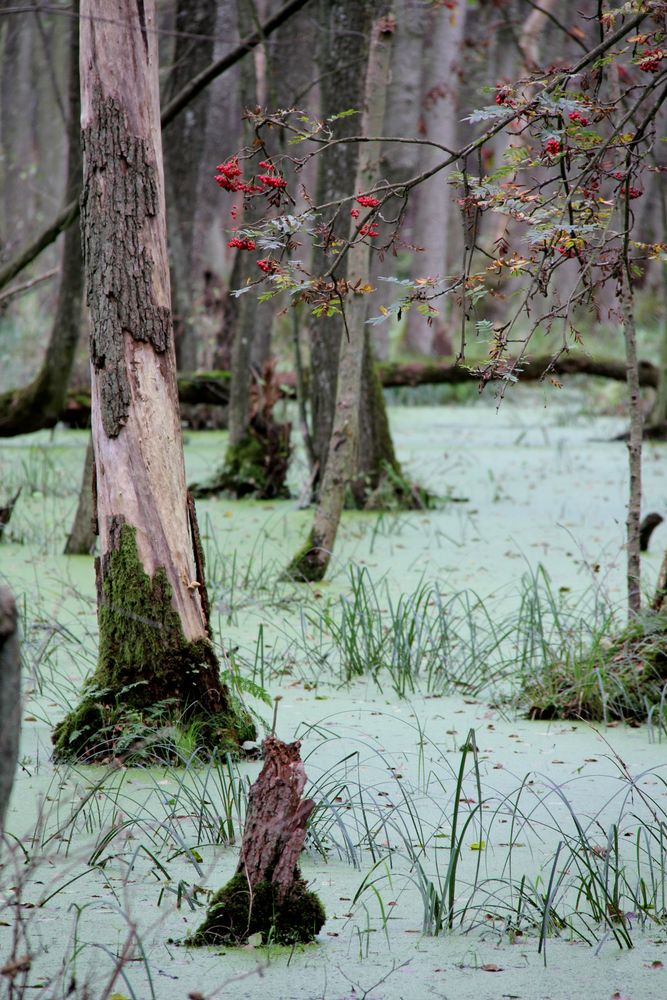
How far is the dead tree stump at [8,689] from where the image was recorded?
1.37m

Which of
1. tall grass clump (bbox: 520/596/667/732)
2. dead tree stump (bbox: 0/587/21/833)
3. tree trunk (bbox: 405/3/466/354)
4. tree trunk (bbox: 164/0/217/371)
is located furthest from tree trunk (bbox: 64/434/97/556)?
tree trunk (bbox: 405/3/466/354)

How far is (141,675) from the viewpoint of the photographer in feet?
11.0

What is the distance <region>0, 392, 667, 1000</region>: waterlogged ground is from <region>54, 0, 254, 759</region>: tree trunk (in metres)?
0.22

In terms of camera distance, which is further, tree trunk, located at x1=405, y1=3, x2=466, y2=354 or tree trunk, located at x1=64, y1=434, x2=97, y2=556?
tree trunk, located at x1=405, y1=3, x2=466, y2=354

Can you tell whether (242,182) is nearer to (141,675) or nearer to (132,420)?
(132,420)

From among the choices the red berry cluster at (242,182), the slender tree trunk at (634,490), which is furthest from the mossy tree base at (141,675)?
the slender tree trunk at (634,490)

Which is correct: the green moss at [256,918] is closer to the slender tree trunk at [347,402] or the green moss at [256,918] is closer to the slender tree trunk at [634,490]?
the slender tree trunk at [634,490]

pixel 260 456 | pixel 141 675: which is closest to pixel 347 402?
pixel 260 456

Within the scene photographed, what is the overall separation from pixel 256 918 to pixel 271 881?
0.26 feet

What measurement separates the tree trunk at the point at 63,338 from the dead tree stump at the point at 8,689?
14.5ft

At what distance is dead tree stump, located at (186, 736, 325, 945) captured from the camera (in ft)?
7.47

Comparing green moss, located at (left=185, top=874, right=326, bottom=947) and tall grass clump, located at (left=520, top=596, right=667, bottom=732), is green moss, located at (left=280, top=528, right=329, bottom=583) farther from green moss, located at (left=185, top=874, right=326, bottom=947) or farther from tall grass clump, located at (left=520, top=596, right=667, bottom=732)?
green moss, located at (left=185, top=874, right=326, bottom=947)

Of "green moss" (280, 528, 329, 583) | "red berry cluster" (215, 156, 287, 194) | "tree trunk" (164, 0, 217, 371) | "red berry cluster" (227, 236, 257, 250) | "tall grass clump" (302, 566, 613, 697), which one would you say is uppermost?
"tree trunk" (164, 0, 217, 371)

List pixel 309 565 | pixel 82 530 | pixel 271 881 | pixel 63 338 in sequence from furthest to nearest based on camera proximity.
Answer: pixel 63 338
pixel 82 530
pixel 309 565
pixel 271 881
